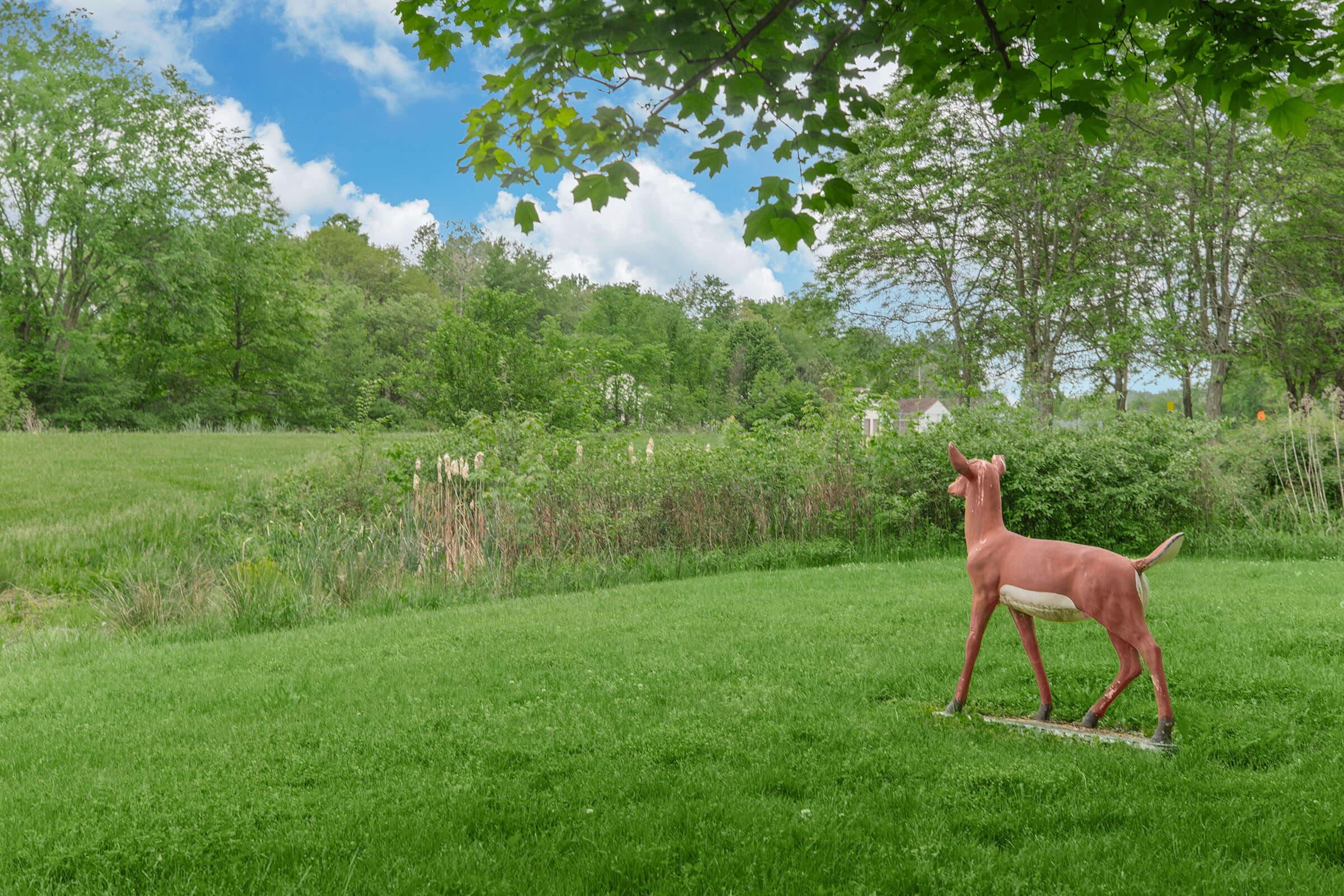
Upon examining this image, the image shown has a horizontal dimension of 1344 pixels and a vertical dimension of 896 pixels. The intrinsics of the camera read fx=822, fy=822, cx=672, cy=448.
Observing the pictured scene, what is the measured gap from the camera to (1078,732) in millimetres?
3930

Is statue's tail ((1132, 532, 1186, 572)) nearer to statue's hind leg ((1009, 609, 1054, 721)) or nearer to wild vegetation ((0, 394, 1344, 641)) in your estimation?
statue's hind leg ((1009, 609, 1054, 721))

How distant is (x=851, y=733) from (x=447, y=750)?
1.94 meters

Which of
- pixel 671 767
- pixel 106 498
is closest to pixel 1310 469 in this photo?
pixel 671 767

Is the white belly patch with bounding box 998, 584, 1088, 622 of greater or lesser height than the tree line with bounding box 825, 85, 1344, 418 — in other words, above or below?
below

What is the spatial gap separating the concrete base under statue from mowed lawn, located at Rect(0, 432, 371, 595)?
9.20 meters

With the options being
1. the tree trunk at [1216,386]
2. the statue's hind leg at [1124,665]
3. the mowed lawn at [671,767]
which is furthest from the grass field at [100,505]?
the tree trunk at [1216,386]

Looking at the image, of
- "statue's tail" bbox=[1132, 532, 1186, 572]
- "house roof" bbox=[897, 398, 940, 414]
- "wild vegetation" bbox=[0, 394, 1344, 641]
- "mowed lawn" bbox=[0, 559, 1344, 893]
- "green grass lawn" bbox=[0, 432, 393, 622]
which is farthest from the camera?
"house roof" bbox=[897, 398, 940, 414]

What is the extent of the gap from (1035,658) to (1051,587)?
470mm

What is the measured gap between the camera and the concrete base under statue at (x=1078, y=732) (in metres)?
3.73

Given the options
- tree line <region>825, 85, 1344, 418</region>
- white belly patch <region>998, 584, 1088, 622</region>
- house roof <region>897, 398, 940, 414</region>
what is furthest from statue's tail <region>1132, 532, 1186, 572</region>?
house roof <region>897, 398, 940, 414</region>

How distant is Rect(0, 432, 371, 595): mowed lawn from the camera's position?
10.2 m

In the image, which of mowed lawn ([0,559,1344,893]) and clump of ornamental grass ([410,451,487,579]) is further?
clump of ornamental grass ([410,451,487,579])

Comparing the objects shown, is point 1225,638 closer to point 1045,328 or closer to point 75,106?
point 1045,328

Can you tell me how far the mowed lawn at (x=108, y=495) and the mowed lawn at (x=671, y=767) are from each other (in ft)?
15.1
